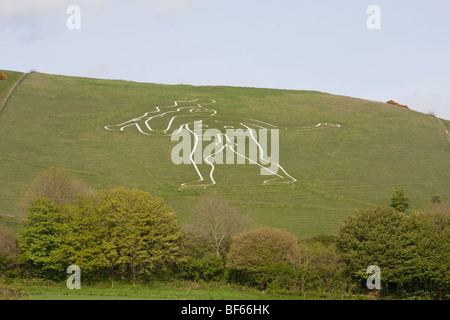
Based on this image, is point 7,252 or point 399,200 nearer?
point 7,252

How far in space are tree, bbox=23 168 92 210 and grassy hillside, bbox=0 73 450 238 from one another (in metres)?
4.88

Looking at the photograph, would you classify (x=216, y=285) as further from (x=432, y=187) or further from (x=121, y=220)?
(x=432, y=187)

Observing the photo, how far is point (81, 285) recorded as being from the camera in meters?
54.7

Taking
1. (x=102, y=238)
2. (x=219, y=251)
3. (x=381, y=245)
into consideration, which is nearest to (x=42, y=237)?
(x=102, y=238)

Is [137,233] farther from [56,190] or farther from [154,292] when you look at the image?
[56,190]

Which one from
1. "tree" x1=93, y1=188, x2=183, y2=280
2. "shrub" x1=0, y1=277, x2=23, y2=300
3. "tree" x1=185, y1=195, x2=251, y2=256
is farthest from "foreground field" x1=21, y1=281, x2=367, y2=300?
"tree" x1=185, y1=195, x2=251, y2=256

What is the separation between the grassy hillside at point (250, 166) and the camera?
83.1m

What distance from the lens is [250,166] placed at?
93562mm

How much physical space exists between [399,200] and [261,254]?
1260 inches

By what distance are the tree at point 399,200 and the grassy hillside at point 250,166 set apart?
50.2 inches

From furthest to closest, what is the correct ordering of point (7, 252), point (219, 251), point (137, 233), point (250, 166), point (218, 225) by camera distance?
point (250, 166)
point (218, 225)
point (219, 251)
point (137, 233)
point (7, 252)

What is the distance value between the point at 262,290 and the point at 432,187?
142 ft

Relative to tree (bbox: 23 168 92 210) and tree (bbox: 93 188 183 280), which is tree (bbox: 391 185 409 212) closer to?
tree (bbox: 93 188 183 280)

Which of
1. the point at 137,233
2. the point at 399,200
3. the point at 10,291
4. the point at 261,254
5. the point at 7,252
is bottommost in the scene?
the point at 10,291
